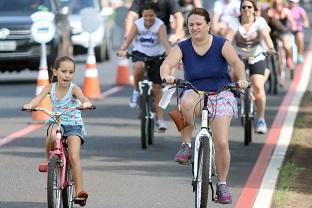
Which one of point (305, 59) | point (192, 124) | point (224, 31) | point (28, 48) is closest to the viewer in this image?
point (192, 124)

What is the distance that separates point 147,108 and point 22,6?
1084 centimetres

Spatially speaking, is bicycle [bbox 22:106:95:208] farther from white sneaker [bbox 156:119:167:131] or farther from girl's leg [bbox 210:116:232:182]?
white sneaker [bbox 156:119:167:131]

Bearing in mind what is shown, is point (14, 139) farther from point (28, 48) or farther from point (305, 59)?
point (305, 59)

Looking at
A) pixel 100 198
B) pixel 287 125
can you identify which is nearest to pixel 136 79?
pixel 287 125

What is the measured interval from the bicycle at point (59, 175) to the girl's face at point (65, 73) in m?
0.28

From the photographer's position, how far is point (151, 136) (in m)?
14.8

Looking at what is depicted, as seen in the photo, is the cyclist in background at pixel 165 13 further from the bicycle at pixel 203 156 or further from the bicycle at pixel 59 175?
the bicycle at pixel 59 175

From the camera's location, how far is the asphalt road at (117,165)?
10914 millimetres

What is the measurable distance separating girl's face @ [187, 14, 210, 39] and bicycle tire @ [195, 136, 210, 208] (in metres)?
0.93

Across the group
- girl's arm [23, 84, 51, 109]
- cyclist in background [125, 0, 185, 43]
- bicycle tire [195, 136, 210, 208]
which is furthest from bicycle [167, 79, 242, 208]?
cyclist in background [125, 0, 185, 43]

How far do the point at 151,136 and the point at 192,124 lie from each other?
4402 millimetres

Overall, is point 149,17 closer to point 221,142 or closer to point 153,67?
point 153,67

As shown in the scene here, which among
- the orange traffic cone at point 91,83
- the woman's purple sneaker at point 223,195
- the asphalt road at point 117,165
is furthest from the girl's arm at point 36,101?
the orange traffic cone at point 91,83

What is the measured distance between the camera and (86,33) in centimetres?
2864
